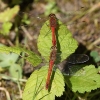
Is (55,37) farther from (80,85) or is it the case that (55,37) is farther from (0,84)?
(0,84)

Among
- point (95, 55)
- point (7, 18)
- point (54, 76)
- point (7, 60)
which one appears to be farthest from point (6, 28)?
point (54, 76)

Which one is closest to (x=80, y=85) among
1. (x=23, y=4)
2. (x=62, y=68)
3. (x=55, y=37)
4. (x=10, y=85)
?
(x=62, y=68)

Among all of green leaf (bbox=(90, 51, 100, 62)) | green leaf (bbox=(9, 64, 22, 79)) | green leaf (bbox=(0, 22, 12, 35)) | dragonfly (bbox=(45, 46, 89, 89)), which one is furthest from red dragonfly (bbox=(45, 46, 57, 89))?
green leaf (bbox=(0, 22, 12, 35))

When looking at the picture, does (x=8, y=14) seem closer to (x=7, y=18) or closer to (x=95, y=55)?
(x=7, y=18)

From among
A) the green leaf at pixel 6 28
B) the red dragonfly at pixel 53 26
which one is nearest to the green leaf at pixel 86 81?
the red dragonfly at pixel 53 26

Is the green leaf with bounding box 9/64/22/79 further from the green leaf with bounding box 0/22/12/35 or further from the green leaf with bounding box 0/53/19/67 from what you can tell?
the green leaf with bounding box 0/22/12/35

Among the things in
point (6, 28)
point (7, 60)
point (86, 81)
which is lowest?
point (86, 81)
